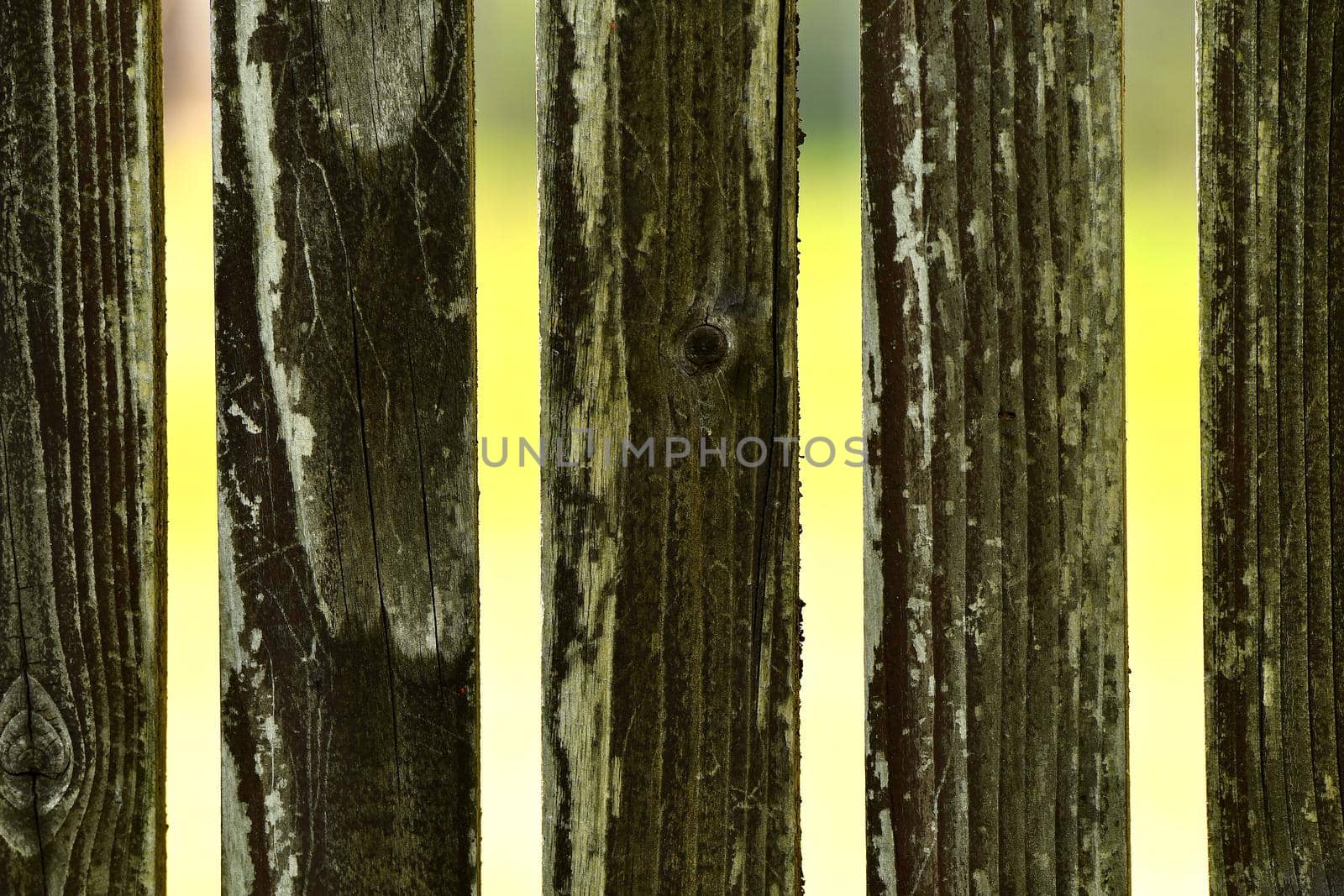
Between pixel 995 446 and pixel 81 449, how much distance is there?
1155 mm

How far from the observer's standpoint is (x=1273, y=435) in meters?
1.39

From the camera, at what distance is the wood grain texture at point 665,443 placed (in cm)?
131

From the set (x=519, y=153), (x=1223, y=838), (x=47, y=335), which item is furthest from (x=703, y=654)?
(x=519, y=153)

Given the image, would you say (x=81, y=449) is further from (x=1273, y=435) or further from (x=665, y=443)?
(x=1273, y=435)

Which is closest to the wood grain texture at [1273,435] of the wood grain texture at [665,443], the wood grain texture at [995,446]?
the wood grain texture at [995,446]

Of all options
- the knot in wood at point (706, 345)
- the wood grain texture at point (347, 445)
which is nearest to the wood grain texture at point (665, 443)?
the knot in wood at point (706, 345)

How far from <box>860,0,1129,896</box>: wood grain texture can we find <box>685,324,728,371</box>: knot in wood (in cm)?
19

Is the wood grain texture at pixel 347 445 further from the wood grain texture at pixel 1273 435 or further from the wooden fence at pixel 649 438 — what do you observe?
the wood grain texture at pixel 1273 435

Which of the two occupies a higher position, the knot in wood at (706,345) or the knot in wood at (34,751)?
the knot in wood at (706,345)

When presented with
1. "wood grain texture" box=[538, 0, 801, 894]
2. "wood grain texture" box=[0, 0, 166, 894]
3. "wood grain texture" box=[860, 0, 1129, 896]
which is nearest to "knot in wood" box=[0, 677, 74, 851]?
"wood grain texture" box=[0, 0, 166, 894]

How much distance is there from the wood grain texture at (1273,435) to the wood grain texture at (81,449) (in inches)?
53.3

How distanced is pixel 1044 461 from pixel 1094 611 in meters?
0.21

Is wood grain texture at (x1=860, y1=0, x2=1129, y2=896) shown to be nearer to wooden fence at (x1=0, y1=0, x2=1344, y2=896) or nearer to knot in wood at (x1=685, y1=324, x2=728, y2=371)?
wooden fence at (x1=0, y1=0, x2=1344, y2=896)

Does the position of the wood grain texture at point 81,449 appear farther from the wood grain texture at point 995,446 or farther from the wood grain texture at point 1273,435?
the wood grain texture at point 1273,435
